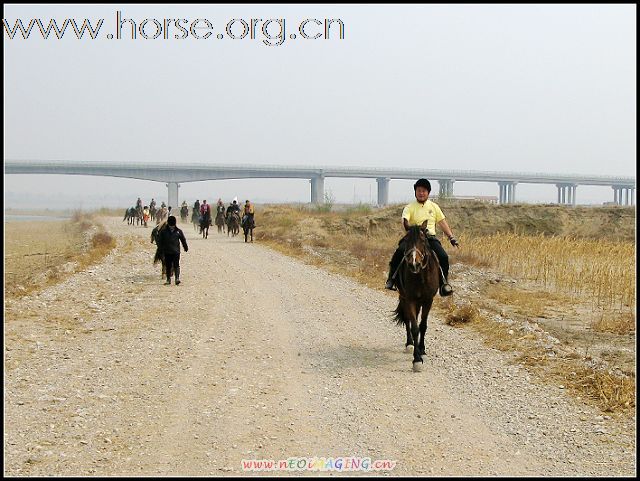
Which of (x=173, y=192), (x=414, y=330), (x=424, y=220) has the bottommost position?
(x=414, y=330)

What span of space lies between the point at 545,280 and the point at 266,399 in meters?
13.8

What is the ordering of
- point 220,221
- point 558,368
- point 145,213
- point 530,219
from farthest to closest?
point 145,213 < point 530,219 < point 220,221 < point 558,368

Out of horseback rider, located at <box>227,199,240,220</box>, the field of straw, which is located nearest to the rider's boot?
the field of straw

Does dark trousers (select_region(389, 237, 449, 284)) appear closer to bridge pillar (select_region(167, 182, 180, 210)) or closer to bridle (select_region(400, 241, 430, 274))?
bridle (select_region(400, 241, 430, 274))

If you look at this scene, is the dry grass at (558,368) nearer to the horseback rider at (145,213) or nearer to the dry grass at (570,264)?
the dry grass at (570,264)

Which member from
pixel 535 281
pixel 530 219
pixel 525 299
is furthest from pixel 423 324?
pixel 530 219

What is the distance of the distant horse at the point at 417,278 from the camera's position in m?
8.84

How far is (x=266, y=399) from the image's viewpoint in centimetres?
729

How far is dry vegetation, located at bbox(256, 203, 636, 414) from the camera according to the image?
8945mm

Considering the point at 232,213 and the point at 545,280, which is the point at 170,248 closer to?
the point at 545,280

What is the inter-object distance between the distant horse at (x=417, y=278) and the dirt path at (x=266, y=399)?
526 millimetres

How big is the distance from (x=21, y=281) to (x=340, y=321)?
1073cm

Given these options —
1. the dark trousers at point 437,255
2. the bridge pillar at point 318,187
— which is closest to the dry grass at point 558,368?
the dark trousers at point 437,255

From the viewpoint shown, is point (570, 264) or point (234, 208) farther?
point (234, 208)
